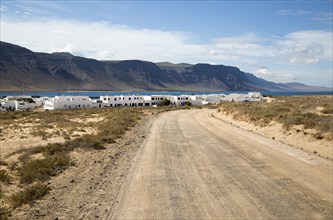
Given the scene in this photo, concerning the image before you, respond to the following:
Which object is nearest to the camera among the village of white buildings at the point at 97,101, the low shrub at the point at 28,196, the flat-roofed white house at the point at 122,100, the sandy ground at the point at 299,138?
the low shrub at the point at 28,196

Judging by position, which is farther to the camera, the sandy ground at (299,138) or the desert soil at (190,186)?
the sandy ground at (299,138)

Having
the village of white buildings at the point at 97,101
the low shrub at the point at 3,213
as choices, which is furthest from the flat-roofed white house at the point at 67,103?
the low shrub at the point at 3,213

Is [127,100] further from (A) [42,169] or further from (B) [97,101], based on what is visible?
(A) [42,169]

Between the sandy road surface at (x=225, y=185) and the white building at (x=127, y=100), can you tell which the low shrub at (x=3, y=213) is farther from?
the white building at (x=127, y=100)

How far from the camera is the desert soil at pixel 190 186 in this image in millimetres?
10867

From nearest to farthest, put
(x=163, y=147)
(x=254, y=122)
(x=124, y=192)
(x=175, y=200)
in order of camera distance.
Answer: (x=175, y=200), (x=124, y=192), (x=163, y=147), (x=254, y=122)

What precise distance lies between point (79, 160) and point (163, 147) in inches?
247

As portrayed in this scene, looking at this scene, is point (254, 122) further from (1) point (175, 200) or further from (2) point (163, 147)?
(1) point (175, 200)

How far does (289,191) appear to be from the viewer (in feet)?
43.6

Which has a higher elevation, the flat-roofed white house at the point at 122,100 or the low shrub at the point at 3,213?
the low shrub at the point at 3,213

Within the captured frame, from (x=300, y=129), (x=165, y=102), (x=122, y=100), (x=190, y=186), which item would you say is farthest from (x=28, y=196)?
(x=165, y=102)

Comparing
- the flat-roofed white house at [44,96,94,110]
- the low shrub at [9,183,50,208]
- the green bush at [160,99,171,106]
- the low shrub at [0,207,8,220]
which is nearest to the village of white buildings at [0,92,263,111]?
the flat-roofed white house at [44,96,94,110]

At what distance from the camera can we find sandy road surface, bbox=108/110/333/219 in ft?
36.0

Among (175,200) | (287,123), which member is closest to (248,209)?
(175,200)
